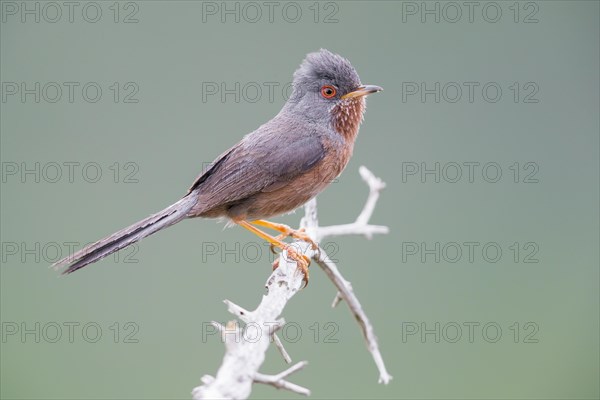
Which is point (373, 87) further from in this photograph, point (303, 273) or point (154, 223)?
point (154, 223)

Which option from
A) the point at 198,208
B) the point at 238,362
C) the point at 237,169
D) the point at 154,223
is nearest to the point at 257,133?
the point at 237,169

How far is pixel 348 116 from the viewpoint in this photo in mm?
3930

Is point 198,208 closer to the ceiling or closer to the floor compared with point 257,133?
closer to the floor

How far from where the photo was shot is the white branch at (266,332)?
1.99 meters

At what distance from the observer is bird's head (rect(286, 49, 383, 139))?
3.86 meters

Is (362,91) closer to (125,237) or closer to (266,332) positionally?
(125,237)

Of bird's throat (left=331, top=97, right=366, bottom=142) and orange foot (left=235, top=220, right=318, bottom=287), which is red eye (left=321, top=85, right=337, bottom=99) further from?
orange foot (left=235, top=220, right=318, bottom=287)

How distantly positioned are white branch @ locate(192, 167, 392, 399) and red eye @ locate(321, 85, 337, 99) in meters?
0.79

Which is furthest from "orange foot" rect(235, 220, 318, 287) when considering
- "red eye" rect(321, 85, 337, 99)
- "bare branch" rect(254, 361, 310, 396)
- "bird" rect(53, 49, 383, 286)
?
"bare branch" rect(254, 361, 310, 396)

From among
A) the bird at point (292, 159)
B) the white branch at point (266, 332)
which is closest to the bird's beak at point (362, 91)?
the bird at point (292, 159)

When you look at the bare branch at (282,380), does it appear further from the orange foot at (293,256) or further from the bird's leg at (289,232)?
the bird's leg at (289,232)

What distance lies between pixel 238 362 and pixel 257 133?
2.04 metres

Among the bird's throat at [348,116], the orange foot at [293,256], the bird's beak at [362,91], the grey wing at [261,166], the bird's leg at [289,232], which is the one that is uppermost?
the bird's beak at [362,91]

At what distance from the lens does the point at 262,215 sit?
12.4 ft
